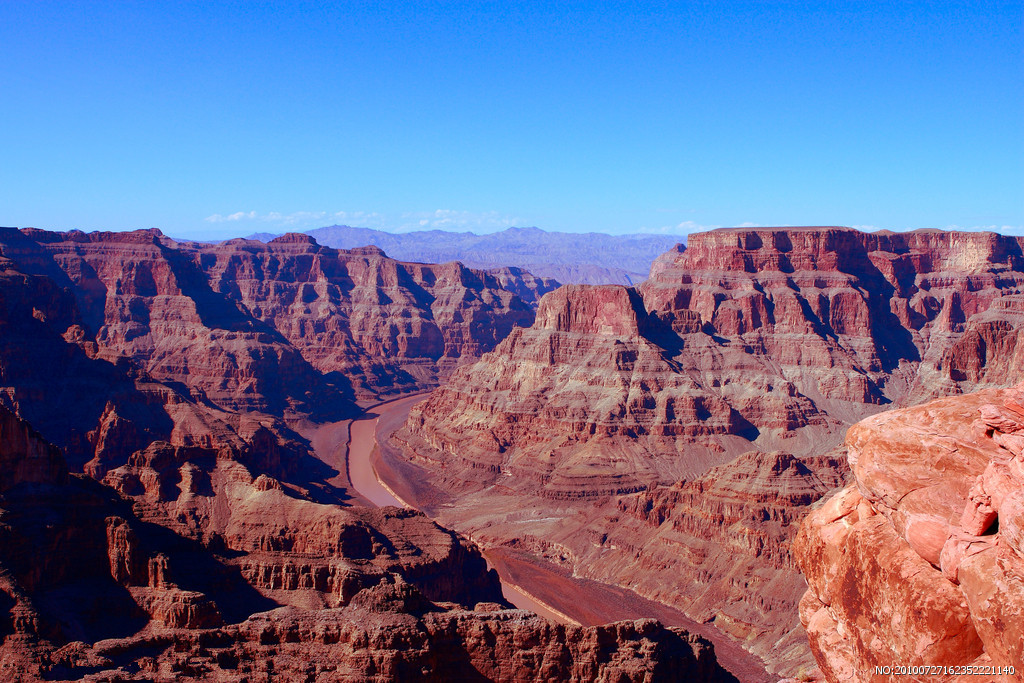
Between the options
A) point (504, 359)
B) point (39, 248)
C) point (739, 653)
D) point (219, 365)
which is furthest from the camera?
point (39, 248)

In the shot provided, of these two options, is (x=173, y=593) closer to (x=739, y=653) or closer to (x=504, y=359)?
(x=739, y=653)

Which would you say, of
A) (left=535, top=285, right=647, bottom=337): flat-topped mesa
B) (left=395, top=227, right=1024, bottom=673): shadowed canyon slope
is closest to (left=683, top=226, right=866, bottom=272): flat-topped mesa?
(left=395, top=227, right=1024, bottom=673): shadowed canyon slope

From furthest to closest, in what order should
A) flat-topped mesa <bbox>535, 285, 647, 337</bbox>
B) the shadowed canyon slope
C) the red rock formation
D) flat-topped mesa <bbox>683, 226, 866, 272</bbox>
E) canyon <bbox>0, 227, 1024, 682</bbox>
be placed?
1. flat-topped mesa <bbox>683, 226, 866, 272</bbox>
2. flat-topped mesa <bbox>535, 285, 647, 337</bbox>
3. the shadowed canyon slope
4. the red rock formation
5. canyon <bbox>0, 227, 1024, 682</bbox>

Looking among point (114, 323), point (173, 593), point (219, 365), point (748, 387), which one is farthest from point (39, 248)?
point (173, 593)

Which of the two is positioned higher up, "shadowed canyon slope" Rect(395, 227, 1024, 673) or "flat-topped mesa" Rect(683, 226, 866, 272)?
"flat-topped mesa" Rect(683, 226, 866, 272)

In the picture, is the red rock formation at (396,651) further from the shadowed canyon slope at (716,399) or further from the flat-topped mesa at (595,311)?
the flat-topped mesa at (595,311)

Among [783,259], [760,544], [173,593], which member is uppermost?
[783,259]

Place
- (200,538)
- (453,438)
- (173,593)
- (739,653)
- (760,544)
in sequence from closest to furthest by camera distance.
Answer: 1. (173,593)
2. (200,538)
3. (739,653)
4. (760,544)
5. (453,438)

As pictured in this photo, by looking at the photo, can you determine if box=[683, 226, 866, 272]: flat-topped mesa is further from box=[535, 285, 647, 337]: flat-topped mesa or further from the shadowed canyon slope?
box=[535, 285, 647, 337]: flat-topped mesa
